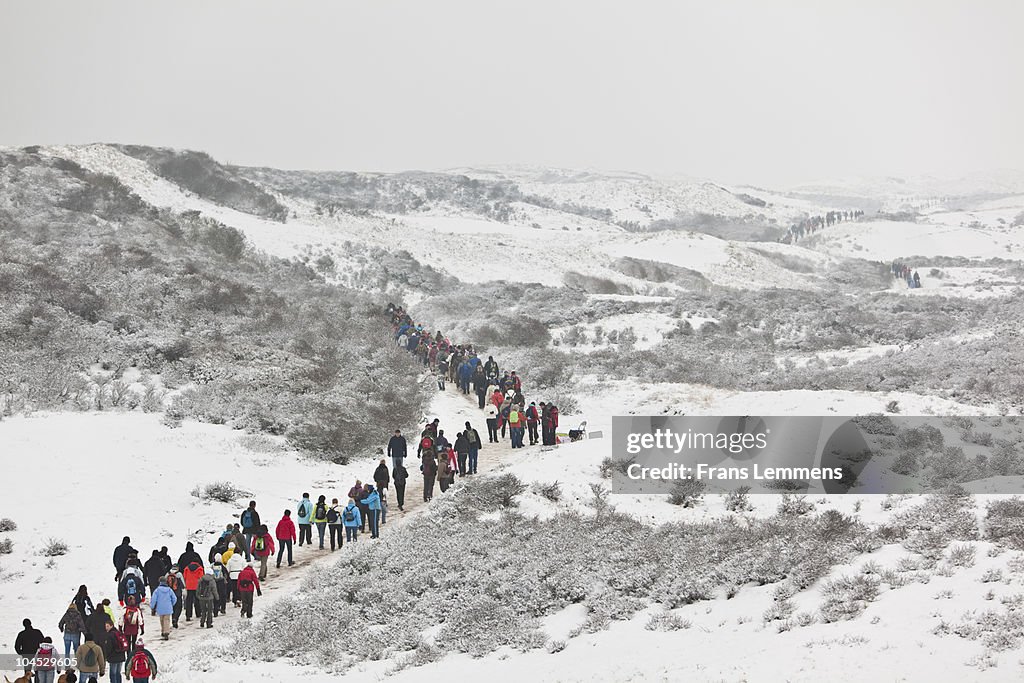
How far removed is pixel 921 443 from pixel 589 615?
8.27 m

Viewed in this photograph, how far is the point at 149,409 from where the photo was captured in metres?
21.2

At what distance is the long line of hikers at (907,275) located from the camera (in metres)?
57.3

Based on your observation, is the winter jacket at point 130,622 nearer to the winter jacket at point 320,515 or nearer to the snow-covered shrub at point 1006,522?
the winter jacket at point 320,515

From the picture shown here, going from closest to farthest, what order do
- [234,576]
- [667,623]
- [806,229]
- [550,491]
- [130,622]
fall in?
[667,623] → [130,622] → [234,576] → [550,491] → [806,229]

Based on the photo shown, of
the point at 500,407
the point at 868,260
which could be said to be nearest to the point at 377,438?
the point at 500,407

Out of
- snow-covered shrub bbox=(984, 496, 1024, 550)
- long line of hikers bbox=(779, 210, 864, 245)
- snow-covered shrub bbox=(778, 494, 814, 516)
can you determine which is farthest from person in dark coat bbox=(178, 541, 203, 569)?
long line of hikers bbox=(779, 210, 864, 245)

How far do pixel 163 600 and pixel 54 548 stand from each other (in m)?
3.10

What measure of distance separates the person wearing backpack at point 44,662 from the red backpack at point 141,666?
1.23 m

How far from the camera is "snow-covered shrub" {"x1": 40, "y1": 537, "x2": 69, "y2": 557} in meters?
14.7

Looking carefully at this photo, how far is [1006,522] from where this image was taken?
10641mm

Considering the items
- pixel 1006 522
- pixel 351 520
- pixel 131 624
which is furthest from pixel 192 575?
pixel 1006 522

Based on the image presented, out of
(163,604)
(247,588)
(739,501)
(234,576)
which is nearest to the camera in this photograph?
(163,604)

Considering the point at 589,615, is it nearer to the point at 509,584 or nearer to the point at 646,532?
the point at 509,584

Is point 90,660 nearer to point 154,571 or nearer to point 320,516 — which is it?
point 154,571
